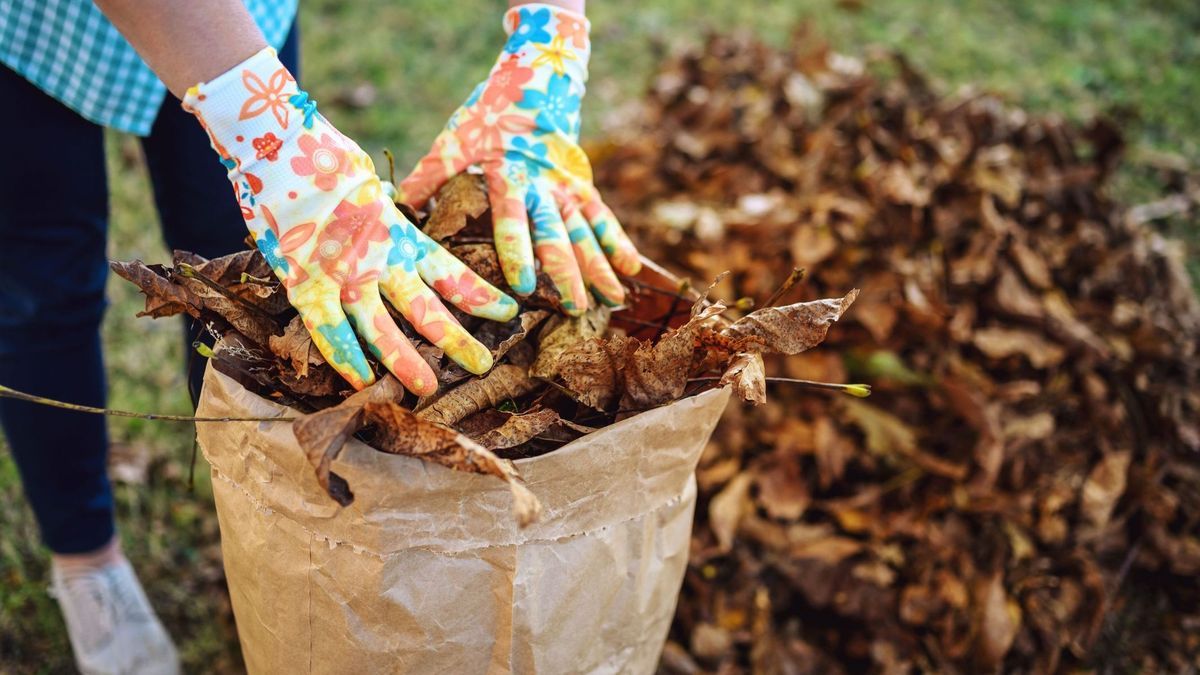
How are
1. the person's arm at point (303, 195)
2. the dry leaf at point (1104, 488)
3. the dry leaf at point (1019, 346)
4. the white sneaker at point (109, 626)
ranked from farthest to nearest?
1. the dry leaf at point (1019, 346)
2. the dry leaf at point (1104, 488)
3. the white sneaker at point (109, 626)
4. the person's arm at point (303, 195)

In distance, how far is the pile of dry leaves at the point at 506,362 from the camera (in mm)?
946

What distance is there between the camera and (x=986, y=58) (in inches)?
140

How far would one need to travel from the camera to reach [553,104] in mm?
1211

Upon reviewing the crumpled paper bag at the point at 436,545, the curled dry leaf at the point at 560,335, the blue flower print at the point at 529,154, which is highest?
the blue flower print at the point at 529,154

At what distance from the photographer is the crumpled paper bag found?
0.90m

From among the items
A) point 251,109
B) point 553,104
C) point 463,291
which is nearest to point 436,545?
point 463,291

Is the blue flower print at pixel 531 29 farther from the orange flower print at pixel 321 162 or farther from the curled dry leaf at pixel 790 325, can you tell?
the curled dry leaf at pixel 790 325

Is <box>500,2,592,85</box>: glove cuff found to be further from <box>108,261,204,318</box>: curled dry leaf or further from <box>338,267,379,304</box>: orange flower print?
<box>108,261,204,318</box>: curled dry leaf

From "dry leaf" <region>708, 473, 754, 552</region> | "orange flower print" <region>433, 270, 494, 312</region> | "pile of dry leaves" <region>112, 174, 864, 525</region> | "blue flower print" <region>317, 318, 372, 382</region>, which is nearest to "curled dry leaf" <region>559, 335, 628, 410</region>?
"pile of dry leaves" <region>112, 174, 864, 525</region>

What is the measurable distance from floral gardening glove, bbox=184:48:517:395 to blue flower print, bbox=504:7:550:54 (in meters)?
0.34

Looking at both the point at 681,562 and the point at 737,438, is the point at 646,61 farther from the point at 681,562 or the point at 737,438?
the point at 681,562

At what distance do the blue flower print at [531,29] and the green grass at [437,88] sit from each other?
1222mm

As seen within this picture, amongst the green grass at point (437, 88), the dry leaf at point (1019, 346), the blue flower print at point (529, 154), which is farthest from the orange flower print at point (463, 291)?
the dry leaf at point (1019, 346)

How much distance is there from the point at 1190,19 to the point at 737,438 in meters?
3.41
